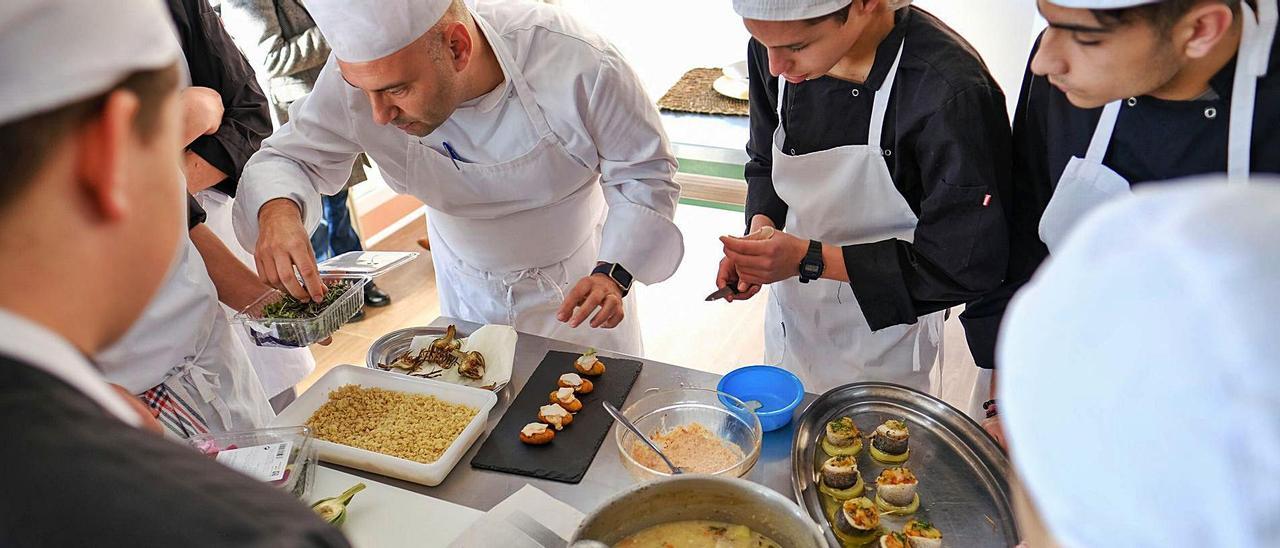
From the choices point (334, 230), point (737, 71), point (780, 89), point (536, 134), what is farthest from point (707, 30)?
point (536, 134)

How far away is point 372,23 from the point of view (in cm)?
157

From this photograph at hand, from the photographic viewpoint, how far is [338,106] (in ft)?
6.17

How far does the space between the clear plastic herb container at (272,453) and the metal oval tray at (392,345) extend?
1.16ft

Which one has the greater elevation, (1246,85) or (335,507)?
(1246,85)

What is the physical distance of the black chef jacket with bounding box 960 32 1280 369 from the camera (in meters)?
1.17

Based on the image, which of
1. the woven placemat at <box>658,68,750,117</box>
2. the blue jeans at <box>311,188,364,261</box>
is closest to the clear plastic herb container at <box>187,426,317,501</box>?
the woven placemat at <box>658,68,750,117</box>

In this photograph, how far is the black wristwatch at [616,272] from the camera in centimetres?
184

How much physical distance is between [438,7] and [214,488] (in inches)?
51.6

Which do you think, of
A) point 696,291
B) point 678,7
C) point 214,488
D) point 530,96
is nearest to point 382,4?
point 530,96

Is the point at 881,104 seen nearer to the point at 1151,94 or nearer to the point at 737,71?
the point at 1151,94

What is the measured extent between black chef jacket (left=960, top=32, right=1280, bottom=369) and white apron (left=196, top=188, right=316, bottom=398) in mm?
1813

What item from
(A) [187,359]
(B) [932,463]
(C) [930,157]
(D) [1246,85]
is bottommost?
(B) [932,463]

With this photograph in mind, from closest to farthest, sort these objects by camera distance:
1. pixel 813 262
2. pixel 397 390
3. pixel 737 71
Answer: pixel 397 390, pixel 813 262, pixel 737 71

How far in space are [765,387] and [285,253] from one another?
1.04 meters
